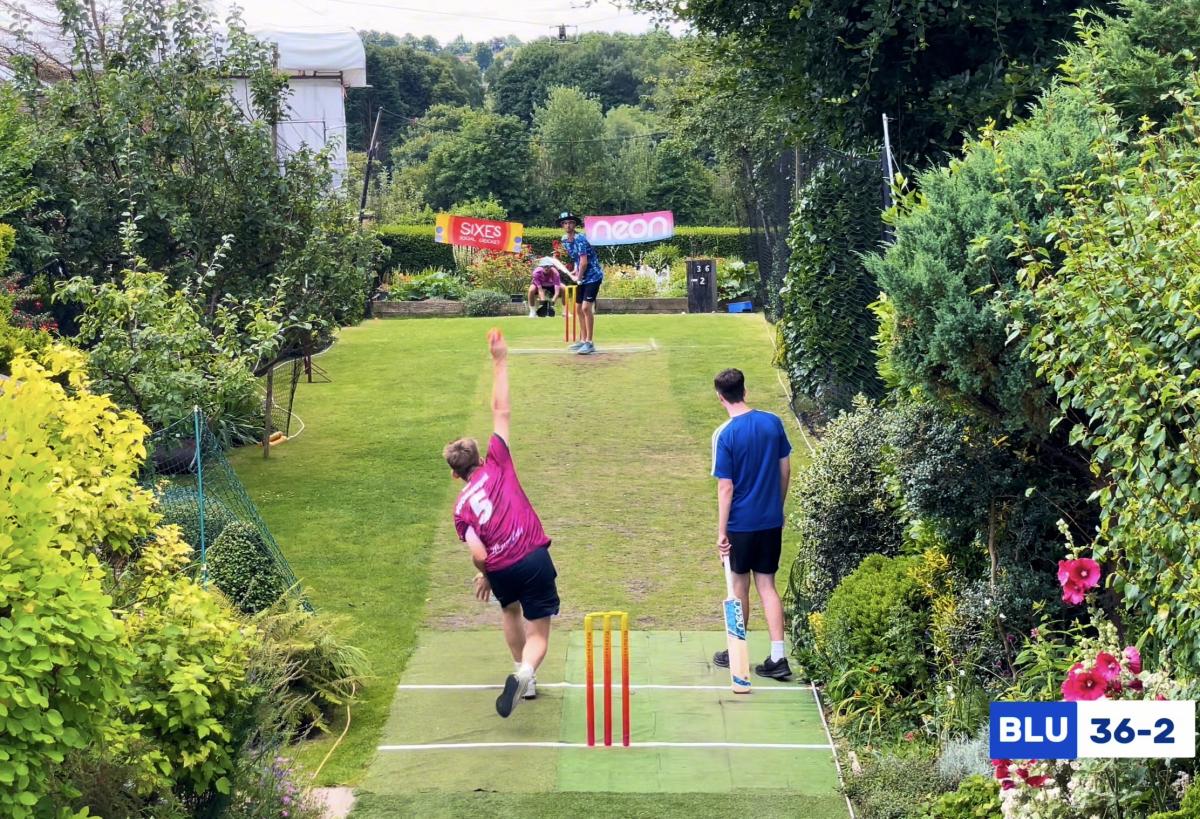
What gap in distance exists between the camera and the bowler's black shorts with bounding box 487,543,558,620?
23.3ft

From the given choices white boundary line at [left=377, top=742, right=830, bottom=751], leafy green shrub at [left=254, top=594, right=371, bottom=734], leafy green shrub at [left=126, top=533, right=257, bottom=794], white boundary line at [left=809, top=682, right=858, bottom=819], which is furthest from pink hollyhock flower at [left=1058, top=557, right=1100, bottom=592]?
leafy green shrub at [left=254, top=594, right=371, bottom=734]

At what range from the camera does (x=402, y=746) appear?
690cm

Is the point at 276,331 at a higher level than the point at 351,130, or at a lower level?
lower

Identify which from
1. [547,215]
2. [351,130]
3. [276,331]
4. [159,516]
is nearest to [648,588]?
[276,331]

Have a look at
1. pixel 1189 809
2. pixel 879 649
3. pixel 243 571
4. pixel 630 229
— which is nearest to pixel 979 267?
pixel 879 649

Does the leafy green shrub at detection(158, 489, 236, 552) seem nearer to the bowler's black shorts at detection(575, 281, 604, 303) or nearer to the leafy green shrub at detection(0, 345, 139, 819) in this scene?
the leafy green shrub at detection(0, 345, 139, 819)

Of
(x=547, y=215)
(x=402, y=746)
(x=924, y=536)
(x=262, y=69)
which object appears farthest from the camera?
(x=547, y=215)

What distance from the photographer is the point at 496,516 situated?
704 cm

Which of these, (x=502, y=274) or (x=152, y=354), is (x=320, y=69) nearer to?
(x=502, y=274)

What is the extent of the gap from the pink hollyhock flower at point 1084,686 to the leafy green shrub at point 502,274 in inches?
944

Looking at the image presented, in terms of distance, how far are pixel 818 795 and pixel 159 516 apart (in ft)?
10.9

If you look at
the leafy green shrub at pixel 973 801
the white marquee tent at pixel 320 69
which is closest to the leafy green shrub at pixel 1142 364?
the leafy green shrub at pixel 973 801

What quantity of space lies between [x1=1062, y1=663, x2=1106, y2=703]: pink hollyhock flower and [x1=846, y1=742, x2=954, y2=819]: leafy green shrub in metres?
1.16

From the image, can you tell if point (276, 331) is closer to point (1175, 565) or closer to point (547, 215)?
point (1175, 565)
